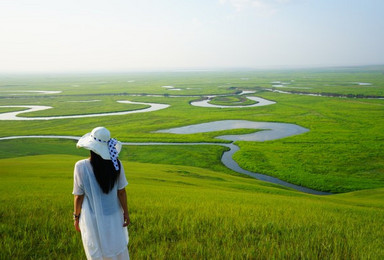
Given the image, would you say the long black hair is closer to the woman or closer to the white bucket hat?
the woman

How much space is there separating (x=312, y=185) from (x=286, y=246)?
2479 cm

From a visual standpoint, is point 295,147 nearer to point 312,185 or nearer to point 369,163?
point 369,163

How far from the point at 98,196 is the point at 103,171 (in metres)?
0.41

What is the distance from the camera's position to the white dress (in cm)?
416

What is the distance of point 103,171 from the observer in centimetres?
416

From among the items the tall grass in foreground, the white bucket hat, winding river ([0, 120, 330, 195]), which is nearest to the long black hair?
the white bucket hat

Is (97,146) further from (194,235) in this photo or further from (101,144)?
(194,235)

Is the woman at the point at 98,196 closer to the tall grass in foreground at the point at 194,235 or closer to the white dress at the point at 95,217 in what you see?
the white dress at the point at 95,217

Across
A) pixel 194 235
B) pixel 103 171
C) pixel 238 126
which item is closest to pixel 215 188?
pixel 194 235

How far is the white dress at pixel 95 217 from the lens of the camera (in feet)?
13.6

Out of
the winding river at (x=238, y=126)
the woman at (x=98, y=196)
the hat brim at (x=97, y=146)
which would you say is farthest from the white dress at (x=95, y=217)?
the winding river at (x=238, y=126)

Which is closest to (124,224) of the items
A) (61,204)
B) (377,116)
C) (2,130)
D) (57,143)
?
(61,204)

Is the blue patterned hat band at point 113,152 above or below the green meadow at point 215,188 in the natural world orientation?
above

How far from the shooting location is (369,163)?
112ft
